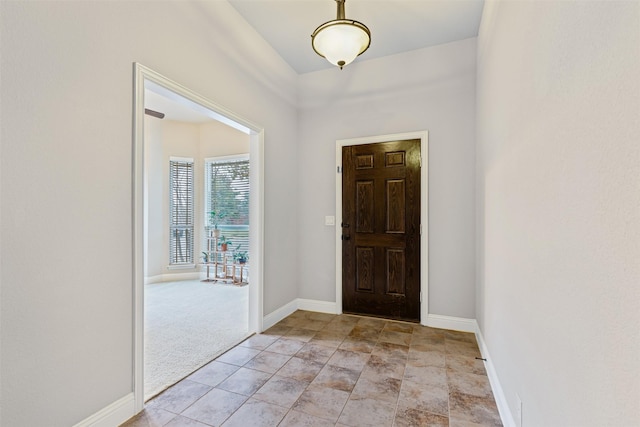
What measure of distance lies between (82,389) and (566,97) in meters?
2.58

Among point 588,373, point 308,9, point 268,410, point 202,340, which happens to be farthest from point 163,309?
point 588,373

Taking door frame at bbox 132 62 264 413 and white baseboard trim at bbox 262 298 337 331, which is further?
white baseboard trim at bbox 262 298 337 331

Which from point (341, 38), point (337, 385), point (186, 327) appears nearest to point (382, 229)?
point (337, 385)

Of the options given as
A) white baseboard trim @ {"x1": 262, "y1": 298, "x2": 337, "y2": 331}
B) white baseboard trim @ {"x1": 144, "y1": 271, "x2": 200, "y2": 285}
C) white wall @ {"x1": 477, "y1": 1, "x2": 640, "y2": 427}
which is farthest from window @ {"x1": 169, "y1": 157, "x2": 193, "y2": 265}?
white wall @ {"x1": 477, "y1": 1, "x2": 640, "y2": 427}

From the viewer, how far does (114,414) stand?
66.5 inches

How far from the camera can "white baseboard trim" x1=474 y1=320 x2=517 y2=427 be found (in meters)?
1.64

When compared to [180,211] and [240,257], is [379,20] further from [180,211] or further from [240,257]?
[180,211]

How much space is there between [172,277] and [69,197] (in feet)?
14.7

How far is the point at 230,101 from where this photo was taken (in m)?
2.71

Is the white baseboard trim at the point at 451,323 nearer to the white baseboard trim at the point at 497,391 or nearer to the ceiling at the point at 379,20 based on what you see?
the white baseboard trim at the point at 497,391

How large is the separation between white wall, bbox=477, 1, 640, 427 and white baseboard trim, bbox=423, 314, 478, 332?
142 cm

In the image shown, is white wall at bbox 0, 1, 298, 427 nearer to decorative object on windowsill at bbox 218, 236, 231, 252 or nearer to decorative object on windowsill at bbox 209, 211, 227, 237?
decorative object on windowsill at bbox 218, 236, 231, 252

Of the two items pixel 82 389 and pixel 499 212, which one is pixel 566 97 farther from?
pixel 82 389

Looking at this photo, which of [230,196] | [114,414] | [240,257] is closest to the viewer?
[114,414]
